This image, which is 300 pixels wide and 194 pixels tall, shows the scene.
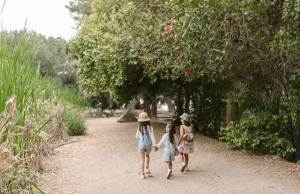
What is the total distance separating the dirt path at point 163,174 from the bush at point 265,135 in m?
0.40

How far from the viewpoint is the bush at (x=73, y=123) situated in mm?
18797

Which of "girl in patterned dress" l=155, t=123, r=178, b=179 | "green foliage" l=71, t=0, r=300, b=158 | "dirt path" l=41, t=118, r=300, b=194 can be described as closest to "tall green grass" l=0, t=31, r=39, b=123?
"dirt path" l=41, t=118, r=300, b=194

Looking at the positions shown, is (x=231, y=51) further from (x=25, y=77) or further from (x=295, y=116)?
(x=25, y=77)

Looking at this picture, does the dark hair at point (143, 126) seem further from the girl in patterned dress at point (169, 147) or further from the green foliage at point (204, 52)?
the green foliage at point (204, 52)

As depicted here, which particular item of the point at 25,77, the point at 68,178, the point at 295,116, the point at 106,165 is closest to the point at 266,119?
the point at 295,116

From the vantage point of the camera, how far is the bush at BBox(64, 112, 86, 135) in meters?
18.8

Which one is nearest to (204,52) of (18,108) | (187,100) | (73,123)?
(18,108)

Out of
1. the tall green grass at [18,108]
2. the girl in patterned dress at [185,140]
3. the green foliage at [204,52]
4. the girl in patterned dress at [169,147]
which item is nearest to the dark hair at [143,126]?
the girl in patterned dress at [169,147]

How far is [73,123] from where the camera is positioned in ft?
62.2

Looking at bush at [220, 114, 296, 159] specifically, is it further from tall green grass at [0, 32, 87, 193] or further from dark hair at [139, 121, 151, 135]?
tall green grass at [0, 32, 87, 193]

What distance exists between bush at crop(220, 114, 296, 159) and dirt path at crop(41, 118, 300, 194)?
1.31 ft

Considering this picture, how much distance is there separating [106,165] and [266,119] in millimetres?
4787

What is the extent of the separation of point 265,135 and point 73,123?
830 centimetres

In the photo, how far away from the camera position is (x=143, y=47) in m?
13.1
